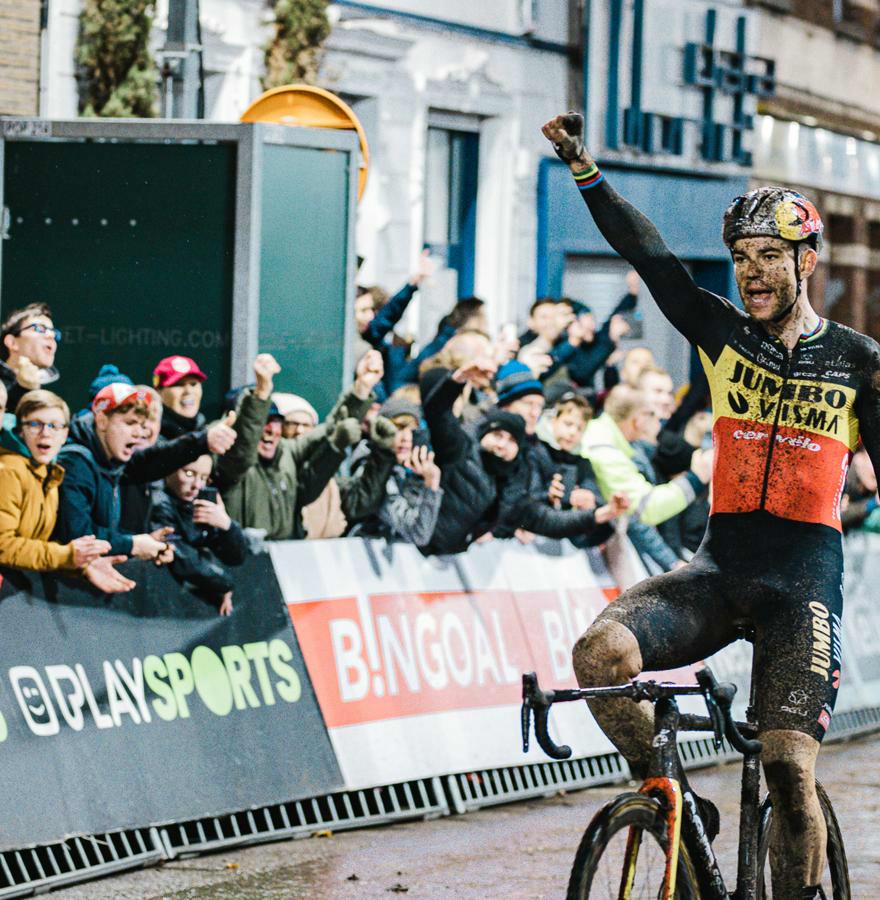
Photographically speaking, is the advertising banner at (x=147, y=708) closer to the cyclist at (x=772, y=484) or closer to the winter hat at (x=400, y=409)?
the winter hat at (x=400, y=409)

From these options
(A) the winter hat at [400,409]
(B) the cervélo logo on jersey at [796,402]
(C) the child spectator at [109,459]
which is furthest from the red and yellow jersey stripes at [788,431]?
(A) the winter hat at [400,409]

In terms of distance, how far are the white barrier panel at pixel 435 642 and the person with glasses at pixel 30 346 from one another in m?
1.28

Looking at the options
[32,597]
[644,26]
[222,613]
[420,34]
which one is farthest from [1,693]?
[644,26]

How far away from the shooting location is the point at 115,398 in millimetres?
9047

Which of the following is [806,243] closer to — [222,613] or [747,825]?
[747,825]

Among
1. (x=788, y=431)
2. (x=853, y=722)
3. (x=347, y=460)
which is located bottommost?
(x=853, y=722)

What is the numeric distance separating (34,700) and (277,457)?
6.78ft

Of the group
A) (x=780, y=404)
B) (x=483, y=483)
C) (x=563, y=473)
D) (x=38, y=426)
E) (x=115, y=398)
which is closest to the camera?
(x=780, y=404)

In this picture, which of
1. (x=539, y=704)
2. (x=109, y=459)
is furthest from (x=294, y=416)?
(x=539, y=704)

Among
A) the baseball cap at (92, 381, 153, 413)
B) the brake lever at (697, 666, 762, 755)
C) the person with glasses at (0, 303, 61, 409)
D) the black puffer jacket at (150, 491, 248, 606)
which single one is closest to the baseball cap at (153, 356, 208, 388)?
the person with glasses at (0, 303, 61, 409)

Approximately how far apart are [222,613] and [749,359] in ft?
11.4

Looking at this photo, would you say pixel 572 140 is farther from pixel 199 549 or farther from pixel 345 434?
pixel 345 434

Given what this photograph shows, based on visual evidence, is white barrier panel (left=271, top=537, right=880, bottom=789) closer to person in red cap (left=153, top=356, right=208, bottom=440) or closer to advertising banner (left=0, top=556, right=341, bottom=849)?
advertising banner (left=0, top=556, right=341, bottom=849)

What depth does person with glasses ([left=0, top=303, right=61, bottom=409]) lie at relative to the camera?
9609 millimetres
